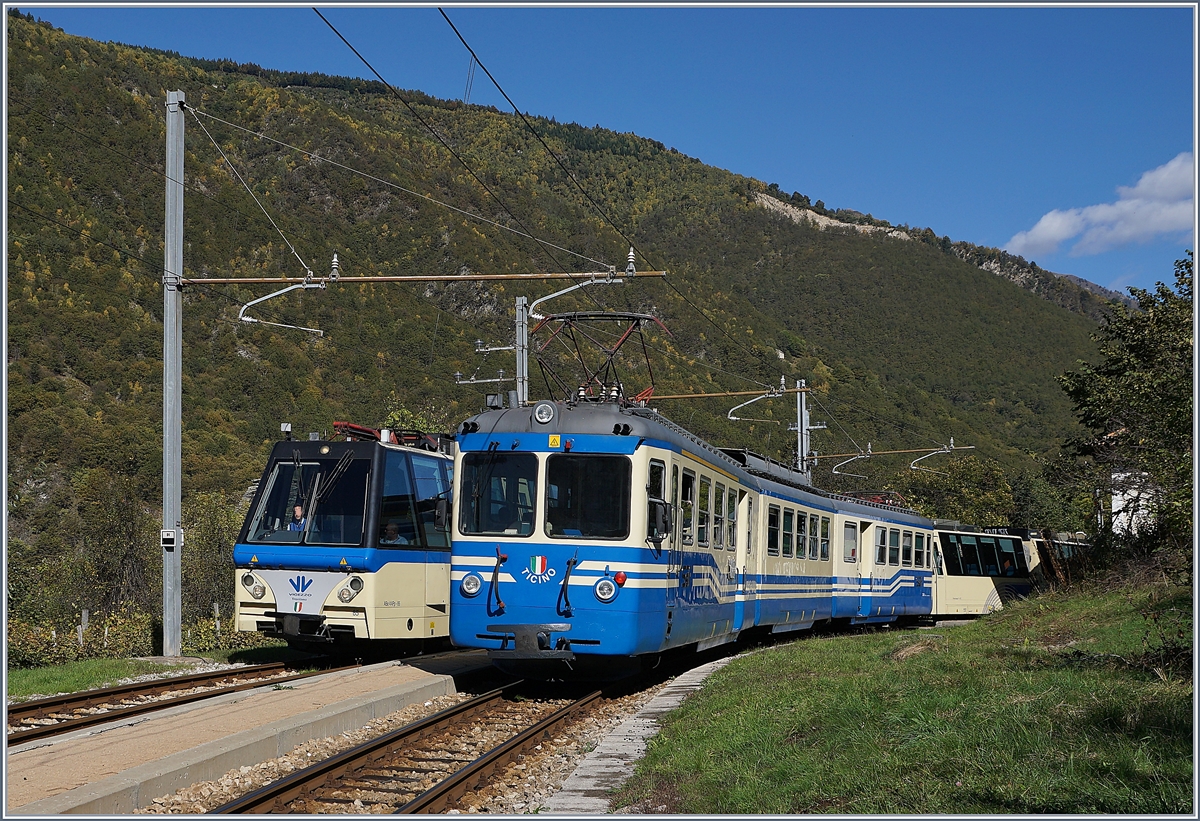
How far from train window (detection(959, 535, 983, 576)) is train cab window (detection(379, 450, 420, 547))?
797 inches

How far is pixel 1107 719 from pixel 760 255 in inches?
6132

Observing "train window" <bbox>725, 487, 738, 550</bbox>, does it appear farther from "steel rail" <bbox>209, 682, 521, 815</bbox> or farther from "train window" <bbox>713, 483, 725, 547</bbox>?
"steel rail" <bbox>209, 682, 521, 815</bbox>

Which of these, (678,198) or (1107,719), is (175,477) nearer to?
(1107,719)

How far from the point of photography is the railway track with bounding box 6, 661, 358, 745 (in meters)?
10.2

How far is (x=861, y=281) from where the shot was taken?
15062cm

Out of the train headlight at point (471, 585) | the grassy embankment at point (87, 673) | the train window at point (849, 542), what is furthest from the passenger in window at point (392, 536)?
the train window at point (849, 542)

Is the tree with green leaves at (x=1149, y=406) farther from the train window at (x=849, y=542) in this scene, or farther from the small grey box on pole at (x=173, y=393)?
the small grey box on pole at (x=173, y=393)

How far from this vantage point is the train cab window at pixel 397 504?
603 inches

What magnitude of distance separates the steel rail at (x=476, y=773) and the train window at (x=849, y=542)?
1313cm

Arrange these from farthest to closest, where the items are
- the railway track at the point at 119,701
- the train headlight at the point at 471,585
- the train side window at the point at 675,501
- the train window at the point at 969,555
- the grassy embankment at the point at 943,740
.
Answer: the train window at the point at 969,555 → the train side window at the point at 675,501 → the train headlight at the point at 471,585 → the railway track at the point at 119,701 → the grassy embankment at the point at 943,740

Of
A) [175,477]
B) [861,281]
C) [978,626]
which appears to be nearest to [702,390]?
[978,626]

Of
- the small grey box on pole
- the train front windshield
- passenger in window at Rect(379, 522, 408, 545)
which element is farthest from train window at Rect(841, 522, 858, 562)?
the small grey box on pole

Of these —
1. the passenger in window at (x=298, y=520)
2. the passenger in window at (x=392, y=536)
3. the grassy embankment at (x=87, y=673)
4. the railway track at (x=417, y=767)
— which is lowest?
the grassy embankment at (x=87, y=673)

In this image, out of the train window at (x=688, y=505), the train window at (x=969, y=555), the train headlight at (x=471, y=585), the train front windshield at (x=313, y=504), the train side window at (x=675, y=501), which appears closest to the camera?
the train headlight at (x=471, y=585)
